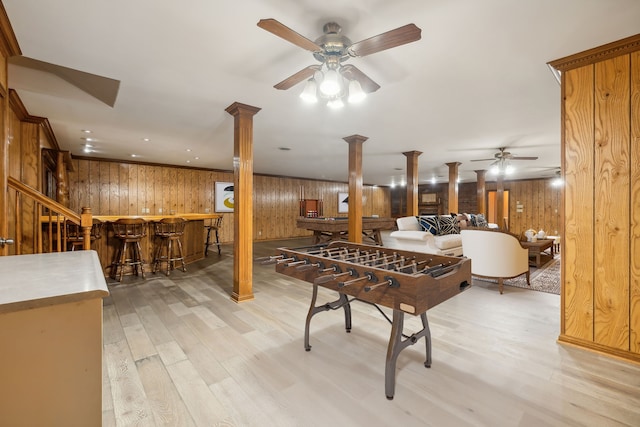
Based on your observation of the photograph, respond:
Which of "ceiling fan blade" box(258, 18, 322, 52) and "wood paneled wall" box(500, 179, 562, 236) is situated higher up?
"ceiling fan blade" box(258, 18, 322, 52)

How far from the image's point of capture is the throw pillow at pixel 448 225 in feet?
18.7

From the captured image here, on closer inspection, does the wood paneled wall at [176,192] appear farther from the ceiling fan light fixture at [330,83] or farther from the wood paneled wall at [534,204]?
the wood paneled wall at [534,204]

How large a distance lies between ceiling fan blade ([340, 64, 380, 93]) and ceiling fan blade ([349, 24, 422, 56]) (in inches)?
6.7

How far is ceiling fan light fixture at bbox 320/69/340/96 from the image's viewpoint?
6.44ft

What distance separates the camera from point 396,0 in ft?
5.62

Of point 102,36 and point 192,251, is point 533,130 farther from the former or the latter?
point 192,251

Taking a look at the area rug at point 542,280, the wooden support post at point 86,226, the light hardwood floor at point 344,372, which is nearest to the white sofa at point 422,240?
the area rug at point 542,280

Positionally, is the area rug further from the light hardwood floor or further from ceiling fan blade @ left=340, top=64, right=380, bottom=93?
ceiling fan blade @ left=340, top=64, right=380, bottom=93

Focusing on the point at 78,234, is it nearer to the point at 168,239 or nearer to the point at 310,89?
the point at 168,239

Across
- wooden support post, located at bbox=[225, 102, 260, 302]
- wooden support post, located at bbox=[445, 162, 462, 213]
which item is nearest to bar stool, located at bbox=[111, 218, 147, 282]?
wooden support post, located at bbox=[225, 102, 260, 302]

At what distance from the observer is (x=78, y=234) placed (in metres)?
4.11

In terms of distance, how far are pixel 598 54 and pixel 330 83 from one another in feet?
6.88

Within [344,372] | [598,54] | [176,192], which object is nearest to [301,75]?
[344,372]

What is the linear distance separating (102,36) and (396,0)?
81.8 inches
